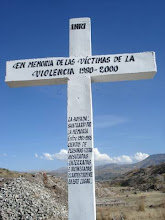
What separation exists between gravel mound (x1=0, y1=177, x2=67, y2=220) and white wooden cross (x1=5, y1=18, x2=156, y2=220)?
7435 mm

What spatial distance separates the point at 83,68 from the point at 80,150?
157cm

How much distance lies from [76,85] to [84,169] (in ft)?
5.12

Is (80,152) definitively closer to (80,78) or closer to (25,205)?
(80,78)

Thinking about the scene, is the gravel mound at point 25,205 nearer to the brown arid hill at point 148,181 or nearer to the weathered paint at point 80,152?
the weathered paint at point 80,152

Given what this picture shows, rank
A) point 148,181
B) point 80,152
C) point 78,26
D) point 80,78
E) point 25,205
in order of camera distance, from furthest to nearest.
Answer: point 148,181 < point 25,205 < point 78,26 < point 80,78 < point 80,152

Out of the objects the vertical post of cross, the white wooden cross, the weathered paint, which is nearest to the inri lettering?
the white wooden cross

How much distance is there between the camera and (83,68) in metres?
5.76

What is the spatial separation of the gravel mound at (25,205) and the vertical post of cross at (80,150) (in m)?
7.46

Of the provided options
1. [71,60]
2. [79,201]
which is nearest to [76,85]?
[71,60]

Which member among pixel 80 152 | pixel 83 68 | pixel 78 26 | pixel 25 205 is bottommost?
pixel 25 205

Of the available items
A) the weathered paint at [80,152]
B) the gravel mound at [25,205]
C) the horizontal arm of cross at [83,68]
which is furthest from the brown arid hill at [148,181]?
the weathered paint at [80,152]

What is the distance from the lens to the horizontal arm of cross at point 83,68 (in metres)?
5.71

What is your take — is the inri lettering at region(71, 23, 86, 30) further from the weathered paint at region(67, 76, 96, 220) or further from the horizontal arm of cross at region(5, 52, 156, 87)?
the weathered paint at region(67, 76, 96, 220)

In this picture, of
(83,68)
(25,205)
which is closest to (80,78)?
(83,68)
